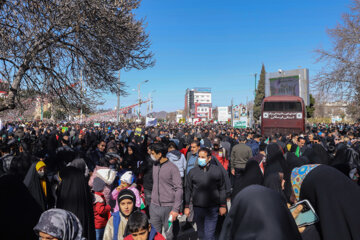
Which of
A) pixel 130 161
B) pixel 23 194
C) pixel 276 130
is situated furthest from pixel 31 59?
pixel 276 130

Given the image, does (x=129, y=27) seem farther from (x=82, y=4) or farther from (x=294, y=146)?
(x=294, y=146)

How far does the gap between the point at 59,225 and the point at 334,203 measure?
212 cm

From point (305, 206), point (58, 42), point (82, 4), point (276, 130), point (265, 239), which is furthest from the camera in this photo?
point (276, 130)

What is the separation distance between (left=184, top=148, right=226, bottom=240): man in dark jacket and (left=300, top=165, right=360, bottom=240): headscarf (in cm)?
255

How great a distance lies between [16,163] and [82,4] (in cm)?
514

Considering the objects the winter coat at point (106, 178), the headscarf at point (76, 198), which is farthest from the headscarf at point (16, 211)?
the winter coat at point (106, 178)

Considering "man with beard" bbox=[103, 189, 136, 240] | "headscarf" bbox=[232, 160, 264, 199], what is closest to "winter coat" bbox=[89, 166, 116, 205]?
"man with beard" bbox=[103, 189, 136, 240]

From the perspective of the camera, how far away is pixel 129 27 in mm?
10289

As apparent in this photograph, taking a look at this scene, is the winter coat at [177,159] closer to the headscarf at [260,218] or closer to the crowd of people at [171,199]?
the crowd of people at [171,199]

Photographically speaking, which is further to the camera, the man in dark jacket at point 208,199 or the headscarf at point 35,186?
the man in dark jacket at point 208,199

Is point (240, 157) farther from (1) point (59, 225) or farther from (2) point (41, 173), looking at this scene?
(1) point (59, 225)

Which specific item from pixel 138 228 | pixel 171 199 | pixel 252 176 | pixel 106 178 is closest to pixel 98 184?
pixel 106 178

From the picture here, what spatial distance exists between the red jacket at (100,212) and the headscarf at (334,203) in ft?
10.2

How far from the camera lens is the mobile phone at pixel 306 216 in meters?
2.20
